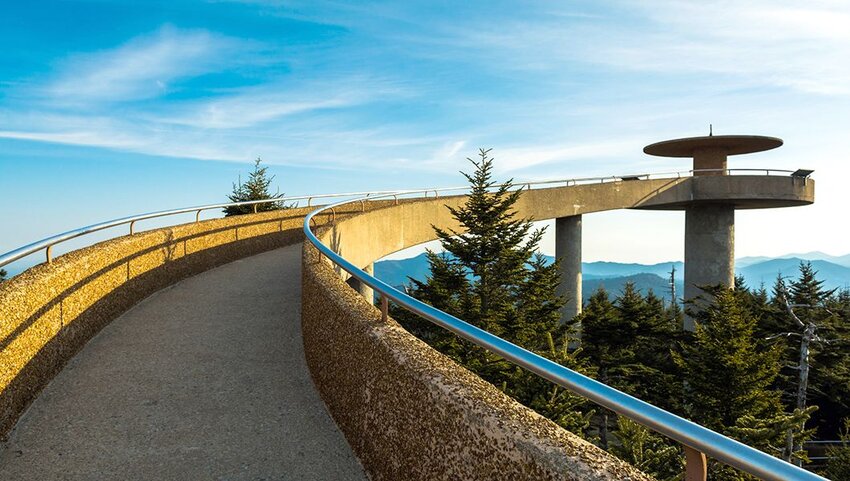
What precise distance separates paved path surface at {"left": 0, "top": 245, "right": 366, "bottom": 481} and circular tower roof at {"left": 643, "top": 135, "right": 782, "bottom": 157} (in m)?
34.5

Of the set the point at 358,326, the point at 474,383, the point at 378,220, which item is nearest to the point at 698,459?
the point at 474,383

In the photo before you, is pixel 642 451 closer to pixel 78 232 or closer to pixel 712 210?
pixel 78 232

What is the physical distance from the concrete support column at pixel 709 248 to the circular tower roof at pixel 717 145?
3772 millimetres

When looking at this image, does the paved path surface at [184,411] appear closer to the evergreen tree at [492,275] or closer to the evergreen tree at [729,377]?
the evergreen tree at [492,275]

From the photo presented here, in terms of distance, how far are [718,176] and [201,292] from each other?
34373 mm

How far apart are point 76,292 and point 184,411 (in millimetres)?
2822

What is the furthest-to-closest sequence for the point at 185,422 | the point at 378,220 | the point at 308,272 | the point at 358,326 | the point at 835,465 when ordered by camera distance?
the point at 835,465 < the point at 378,220 < the point at 308,272 < the point at 185,422 < the point at 358,326

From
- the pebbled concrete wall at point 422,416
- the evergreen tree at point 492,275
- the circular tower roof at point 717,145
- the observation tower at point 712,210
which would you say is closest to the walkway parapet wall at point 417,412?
the pebbled concrete wall at point 422,416

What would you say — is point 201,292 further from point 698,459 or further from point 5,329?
point 698,459

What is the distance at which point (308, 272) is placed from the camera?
730 centimetres

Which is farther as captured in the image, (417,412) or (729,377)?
(729,377)

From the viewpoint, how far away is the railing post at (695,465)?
1.95 m

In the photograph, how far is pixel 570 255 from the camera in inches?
1294

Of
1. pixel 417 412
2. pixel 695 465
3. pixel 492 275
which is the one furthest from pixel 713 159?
pixel 695 465
